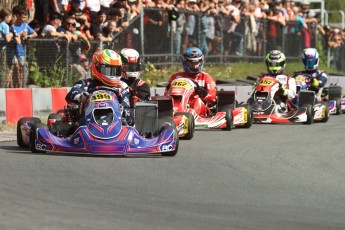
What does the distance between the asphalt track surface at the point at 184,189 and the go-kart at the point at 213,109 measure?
205 centimetres

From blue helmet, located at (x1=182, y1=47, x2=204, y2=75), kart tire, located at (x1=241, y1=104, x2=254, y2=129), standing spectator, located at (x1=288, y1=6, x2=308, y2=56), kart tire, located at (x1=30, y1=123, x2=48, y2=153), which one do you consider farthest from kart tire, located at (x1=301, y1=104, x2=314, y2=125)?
standing spectator, located at (x1=288, y1=6, x2=308, y2=56)

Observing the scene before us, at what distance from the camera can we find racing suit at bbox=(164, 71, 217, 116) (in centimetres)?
1516

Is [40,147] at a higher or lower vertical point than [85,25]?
lower

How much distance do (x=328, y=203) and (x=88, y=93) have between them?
4.12 m

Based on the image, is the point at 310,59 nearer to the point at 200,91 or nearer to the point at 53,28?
the point at 200,91

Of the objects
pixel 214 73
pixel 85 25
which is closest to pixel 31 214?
pixel 85 25

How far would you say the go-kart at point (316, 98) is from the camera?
57.0ft

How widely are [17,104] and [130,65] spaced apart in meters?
2.16

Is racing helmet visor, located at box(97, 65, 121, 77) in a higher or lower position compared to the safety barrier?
higher

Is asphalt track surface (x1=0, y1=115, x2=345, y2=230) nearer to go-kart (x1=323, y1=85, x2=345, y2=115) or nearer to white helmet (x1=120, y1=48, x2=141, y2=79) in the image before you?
white helmet (x1=120, y1=48, x2=141, y2=79)

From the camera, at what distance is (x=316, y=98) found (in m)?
A: 18.4

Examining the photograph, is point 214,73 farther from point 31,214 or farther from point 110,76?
point 31,214

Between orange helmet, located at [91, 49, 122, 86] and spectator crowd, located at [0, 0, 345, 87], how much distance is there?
13.7ft

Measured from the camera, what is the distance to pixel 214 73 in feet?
76.8
